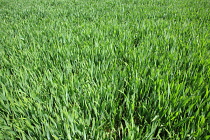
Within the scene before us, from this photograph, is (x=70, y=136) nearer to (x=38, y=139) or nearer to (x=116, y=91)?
(x=38, y=139)

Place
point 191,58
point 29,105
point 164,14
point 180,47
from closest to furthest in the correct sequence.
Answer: point 29,105 → point 191,58 → point 180,47 → point 164,14

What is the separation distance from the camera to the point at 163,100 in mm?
772

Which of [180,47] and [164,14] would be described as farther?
[164,14]

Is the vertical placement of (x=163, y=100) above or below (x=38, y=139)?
above

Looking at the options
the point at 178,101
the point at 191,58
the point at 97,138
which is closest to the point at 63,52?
the point at 97,138

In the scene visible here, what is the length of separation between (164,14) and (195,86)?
2.94 metres

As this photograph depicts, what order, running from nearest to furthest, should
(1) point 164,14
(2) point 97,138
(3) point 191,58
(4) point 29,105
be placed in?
1. (2) point 97,138
2. (4) point 29,105
3. (3) point 191,58
4. (1) point 164,14

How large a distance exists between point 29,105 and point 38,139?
0.19 metres

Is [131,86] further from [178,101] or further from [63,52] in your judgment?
[63,52]

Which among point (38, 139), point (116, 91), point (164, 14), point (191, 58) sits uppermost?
point (164, 14)

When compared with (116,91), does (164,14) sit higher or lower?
higher

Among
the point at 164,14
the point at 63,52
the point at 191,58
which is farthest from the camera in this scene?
the point at 164,14

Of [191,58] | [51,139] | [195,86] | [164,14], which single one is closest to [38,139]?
[51,139]

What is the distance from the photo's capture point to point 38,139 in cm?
70
